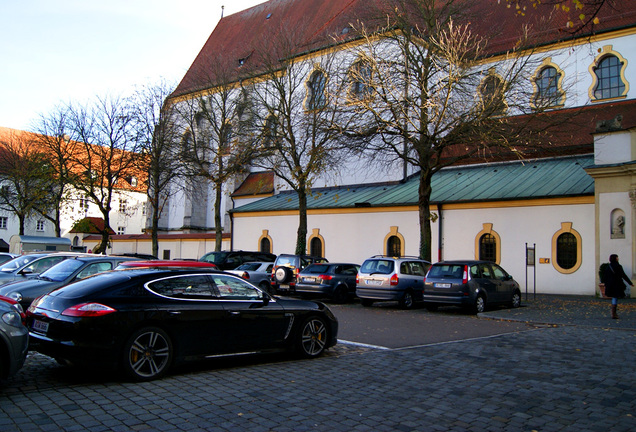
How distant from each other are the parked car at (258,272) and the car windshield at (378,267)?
490 centimetres

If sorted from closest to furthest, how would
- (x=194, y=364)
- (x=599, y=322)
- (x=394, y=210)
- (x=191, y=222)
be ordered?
(x=194, y=364), (x=599, y=322), (x=394, y=210), (x=191, y=222)

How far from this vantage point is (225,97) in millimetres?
33312

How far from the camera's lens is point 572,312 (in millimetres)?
16547

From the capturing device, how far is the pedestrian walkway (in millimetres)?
14117

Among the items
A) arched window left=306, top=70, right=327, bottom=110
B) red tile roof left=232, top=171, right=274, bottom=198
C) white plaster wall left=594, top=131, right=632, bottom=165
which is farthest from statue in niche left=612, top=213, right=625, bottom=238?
red tile roof left=232, top=171, right=274, bottom=198

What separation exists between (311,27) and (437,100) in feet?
73.7

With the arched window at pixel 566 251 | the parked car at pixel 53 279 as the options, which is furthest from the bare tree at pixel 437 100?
the parked car at pixel 53 279

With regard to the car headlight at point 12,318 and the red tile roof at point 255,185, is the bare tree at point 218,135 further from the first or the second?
the car headlight at point 12,318

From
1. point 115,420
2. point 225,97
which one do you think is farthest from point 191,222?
point 115,420

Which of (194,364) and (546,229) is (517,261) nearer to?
(546,229)

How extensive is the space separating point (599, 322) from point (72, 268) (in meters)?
13.2

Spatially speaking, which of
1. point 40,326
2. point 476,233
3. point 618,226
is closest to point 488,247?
point 476,233

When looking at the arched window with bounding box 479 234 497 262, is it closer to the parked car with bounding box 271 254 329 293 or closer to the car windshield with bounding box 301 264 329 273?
the parked car with bounding box 271 254 329 293

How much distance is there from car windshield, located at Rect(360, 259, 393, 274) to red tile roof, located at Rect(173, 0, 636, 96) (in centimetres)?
1054
